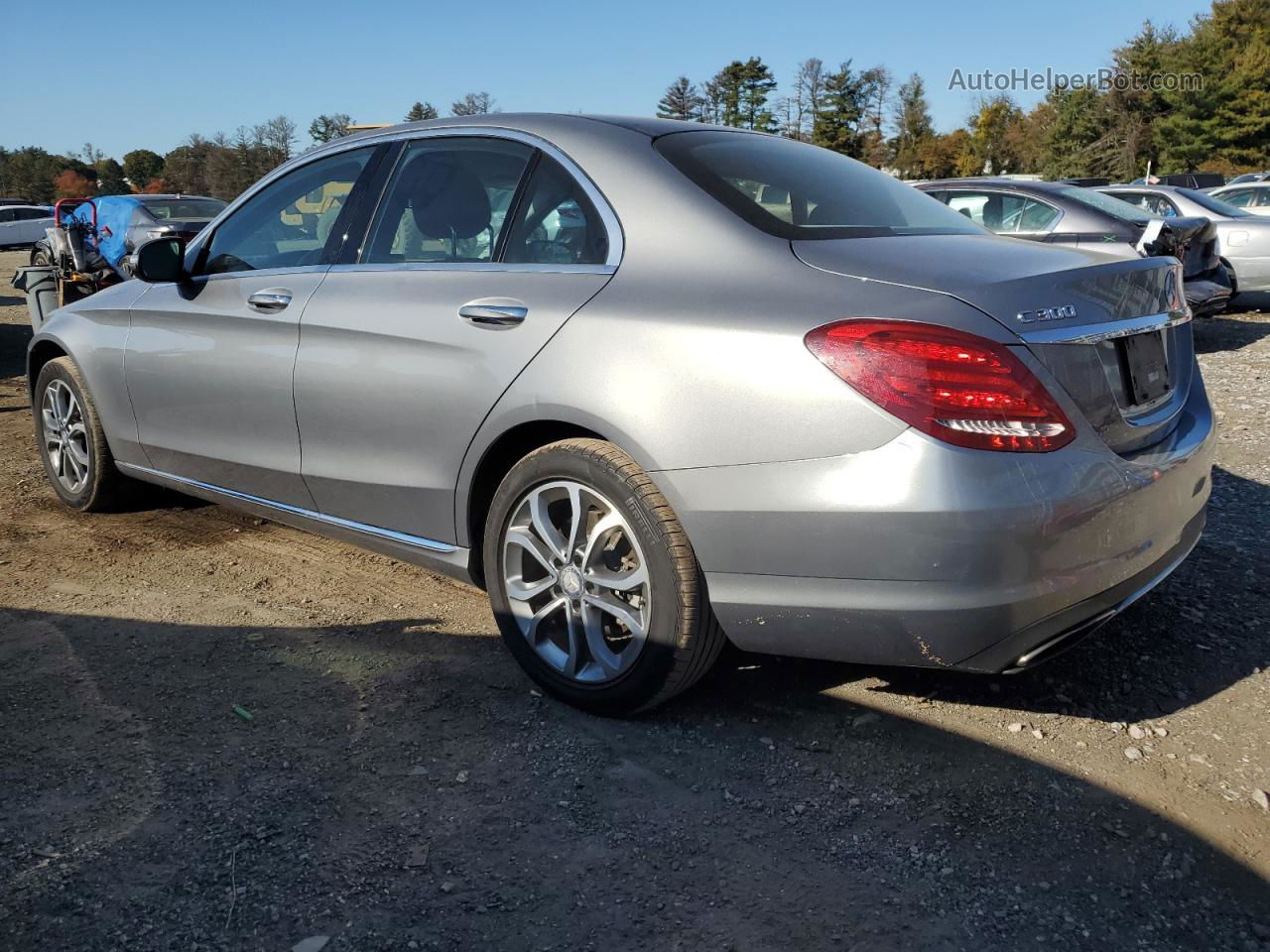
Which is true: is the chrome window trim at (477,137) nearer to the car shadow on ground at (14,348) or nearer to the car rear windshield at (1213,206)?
the car shadow on ground at (14,348)

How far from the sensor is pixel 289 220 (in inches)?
160

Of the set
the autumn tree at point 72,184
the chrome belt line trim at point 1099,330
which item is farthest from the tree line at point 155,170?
the chrome belt line trim at point 1099,330

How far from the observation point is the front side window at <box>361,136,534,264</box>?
3.39 m

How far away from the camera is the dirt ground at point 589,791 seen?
2.25m

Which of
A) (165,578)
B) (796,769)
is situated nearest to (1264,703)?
(796,769)

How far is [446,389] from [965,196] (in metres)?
8.20

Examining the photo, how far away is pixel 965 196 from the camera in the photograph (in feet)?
33.5

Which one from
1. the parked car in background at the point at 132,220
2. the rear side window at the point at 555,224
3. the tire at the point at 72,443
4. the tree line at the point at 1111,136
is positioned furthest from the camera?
the tree line at the point at 1111,136

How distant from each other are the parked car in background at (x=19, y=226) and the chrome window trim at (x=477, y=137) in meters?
34.7

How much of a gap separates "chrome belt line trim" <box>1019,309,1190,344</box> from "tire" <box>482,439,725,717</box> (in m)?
0.97

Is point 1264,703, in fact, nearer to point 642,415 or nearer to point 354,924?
point 642,415

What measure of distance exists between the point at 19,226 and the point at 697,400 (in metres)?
38.2

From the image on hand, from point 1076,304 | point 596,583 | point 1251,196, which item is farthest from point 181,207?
point 1251,196

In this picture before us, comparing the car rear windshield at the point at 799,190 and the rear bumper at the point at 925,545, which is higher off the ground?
the car rear windshield at the point at 799,190
